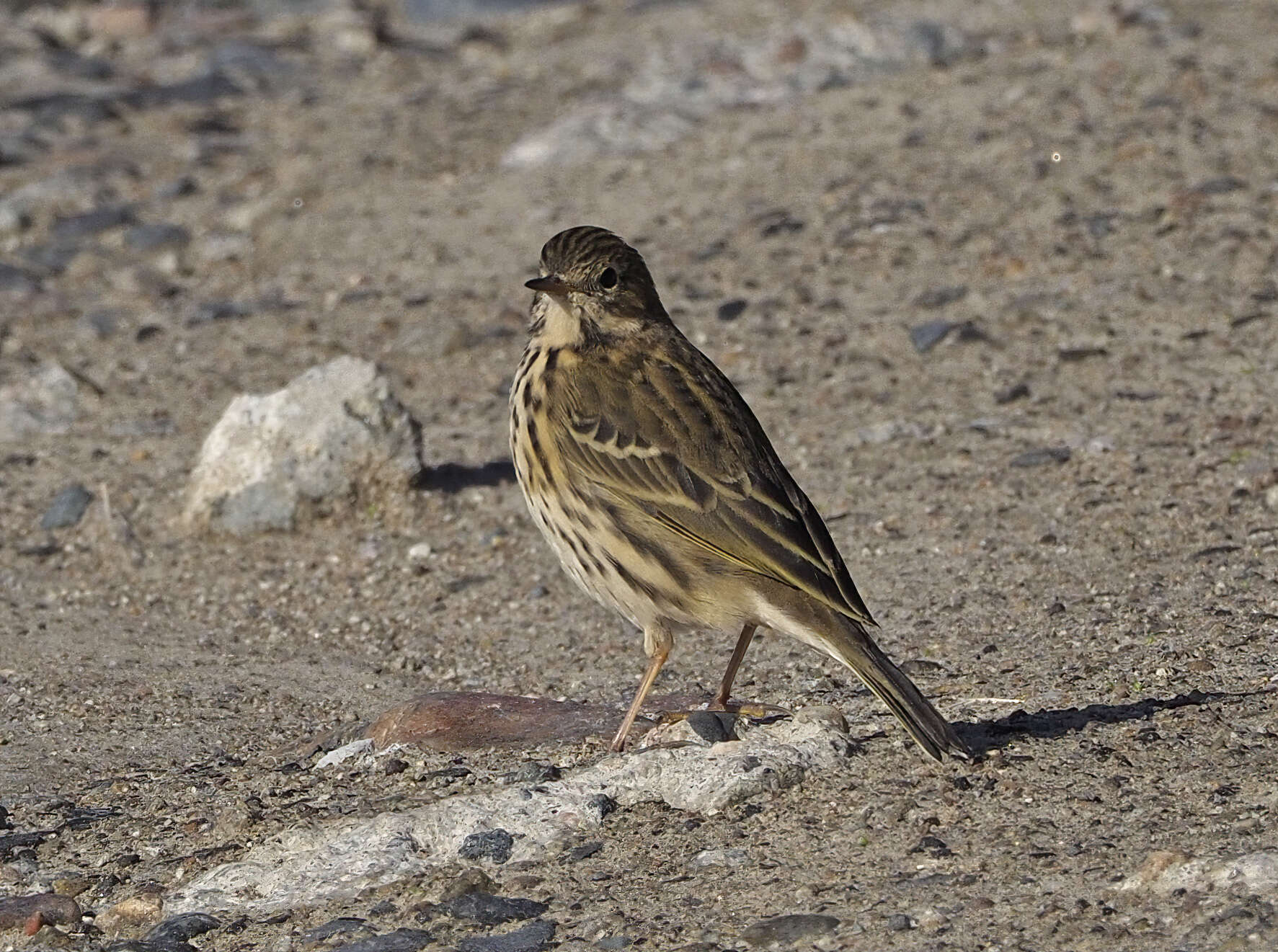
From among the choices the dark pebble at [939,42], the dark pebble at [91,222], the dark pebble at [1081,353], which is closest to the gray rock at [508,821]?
the dark pebble at [1081,353]

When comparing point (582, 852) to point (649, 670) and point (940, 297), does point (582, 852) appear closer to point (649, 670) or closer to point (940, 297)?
point (649, 670)

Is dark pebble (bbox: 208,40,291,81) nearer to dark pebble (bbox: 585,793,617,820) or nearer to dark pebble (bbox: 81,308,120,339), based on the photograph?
dark pebble (bbox: 81,308,120,339)

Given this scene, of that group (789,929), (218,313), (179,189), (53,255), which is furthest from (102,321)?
(789,929)

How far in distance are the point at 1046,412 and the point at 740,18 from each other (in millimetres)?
6694

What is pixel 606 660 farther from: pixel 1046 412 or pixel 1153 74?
pixel 1153 74

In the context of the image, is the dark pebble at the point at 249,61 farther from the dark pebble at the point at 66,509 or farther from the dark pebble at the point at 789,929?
the dark pebble at the point at 789,929

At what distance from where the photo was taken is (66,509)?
858 cm

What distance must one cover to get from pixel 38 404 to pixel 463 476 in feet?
8.12

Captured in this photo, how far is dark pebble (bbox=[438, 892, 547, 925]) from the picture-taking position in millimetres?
4770

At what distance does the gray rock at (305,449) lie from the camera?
26.9 feet

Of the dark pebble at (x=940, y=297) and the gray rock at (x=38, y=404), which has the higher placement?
the dark pebble at (x=940, y=297)

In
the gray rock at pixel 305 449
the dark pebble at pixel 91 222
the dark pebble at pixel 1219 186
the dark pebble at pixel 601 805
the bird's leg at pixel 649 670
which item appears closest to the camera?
the dark pebble at pixel 601 805

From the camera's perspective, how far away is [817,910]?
4.62 meters

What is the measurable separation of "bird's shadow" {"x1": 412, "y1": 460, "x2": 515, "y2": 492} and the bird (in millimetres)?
2364
